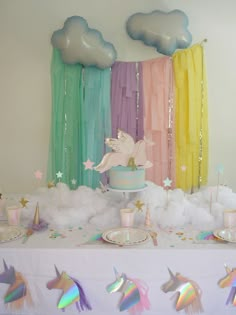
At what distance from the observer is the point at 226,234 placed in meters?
1.27

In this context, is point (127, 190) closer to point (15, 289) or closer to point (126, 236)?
point (126, 236)

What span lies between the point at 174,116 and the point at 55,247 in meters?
1.70

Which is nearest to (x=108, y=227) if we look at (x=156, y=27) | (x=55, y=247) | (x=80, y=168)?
(x=55, y=247)

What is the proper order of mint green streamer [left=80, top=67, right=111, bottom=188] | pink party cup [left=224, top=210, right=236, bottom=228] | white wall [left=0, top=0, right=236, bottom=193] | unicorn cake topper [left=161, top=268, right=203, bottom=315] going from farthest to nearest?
white wall [left=0, top=0, right=236, bottom=193] → mint green streamer [left=80, top=67, right=111, bottom=188] → pink party cup [left=224, top=210, right=236, bottom=228] → unicorn cake topper [left=161, top=268, right=203, bottom=315]

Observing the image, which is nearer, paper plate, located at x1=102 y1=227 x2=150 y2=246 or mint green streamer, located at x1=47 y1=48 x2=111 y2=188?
paper plate, located at x1=102 y1=227 x2=150 y2=246

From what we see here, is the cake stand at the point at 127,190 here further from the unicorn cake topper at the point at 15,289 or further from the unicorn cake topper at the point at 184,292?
the unicorn cake topper at the point at 15,289

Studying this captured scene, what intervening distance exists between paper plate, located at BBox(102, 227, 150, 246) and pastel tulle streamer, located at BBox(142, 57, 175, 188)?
1315mm

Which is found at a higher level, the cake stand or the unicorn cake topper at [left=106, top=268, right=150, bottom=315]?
the cake stand

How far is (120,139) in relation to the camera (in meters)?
1.53

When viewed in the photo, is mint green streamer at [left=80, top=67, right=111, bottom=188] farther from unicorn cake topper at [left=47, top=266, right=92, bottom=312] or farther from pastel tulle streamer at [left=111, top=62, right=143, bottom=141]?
unicorn cake topper at [left=47, top=266, right=92, bottom=312]

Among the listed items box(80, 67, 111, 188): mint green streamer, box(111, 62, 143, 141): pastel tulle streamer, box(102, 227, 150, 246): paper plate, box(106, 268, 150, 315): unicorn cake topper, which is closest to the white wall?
box(111, 62, 143, 141): pastel tulle streamer

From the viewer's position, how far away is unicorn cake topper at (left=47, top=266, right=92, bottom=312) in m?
1.16

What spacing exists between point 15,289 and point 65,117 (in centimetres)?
160

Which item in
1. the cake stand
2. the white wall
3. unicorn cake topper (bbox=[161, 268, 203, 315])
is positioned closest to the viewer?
unicorn cake topper (bbox=[161, 268, 203, 315])
